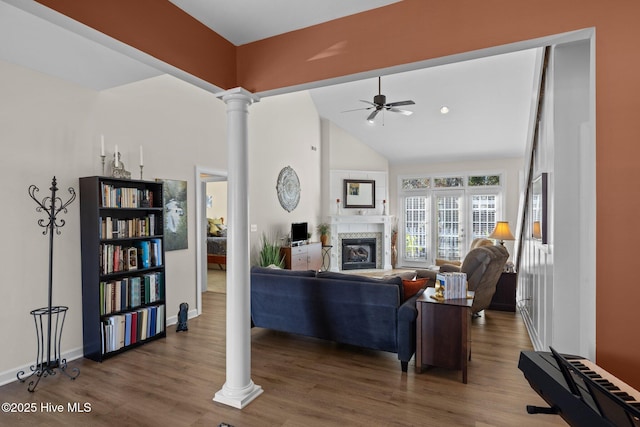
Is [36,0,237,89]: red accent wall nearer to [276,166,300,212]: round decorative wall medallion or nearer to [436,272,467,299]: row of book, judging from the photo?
[436,272,467,299]: row of book

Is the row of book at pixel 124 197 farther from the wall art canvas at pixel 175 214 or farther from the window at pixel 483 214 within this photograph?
the window at pixel 483 214

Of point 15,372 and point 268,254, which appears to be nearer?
point 15,372

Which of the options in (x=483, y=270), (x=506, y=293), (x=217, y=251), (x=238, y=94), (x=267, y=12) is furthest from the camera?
(x=217, y=251)

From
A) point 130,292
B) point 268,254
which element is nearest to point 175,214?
point 130,292

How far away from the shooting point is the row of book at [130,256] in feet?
11.2

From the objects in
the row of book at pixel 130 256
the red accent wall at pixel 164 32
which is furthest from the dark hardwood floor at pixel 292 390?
the red accent wall at pixel 164 32

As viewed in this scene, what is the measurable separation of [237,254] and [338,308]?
4.30ft

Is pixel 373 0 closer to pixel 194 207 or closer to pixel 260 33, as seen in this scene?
pixel 260 33

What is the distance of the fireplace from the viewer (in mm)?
8781

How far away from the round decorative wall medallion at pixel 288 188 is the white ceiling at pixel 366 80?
1717mm

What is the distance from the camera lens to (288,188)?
741cm

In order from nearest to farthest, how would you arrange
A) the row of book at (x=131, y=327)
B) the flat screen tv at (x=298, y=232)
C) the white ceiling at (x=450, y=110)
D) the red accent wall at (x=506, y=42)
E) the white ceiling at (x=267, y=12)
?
the red accent wall at (x=506, y=42) → the white ceiling at (x=267, y=12) → the row of book at (x=131, y=327) → the white ceiling at (x=450, y=110) → the flat screen tv at (x=298, y=232)

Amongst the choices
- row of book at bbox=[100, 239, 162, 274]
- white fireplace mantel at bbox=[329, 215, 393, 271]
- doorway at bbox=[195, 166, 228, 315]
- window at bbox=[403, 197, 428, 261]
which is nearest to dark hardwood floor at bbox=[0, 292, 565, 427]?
row of book at bbox=[100, 239, 162, 274]

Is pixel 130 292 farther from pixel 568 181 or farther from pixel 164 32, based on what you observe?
pixel 568 181
